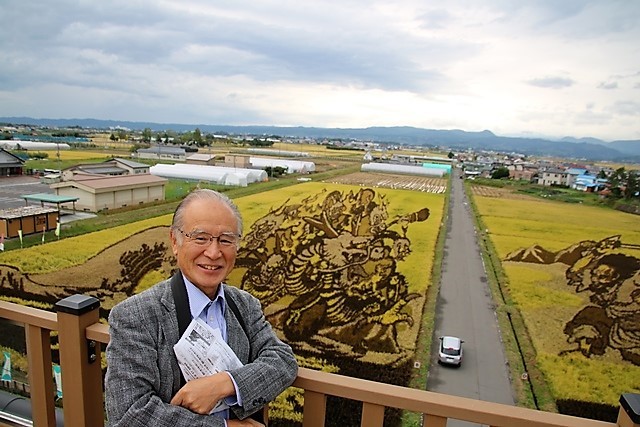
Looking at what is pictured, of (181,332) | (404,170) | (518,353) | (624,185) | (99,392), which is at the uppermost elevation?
(181,332)

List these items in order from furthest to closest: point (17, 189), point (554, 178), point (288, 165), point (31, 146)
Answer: point (31, 146), point (288, 165), point (554, 178), point (17, 189)

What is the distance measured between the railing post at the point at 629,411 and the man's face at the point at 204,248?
97cm

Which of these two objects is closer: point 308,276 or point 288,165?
point 308,276

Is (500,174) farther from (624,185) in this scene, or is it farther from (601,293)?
Result: (601,293)

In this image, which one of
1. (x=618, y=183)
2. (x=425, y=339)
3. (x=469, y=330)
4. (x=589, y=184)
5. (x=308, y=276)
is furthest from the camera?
(x=589, y=184)

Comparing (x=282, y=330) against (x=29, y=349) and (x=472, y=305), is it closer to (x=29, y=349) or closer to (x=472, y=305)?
(x=472, y=305)

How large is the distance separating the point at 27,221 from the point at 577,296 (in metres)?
14.5

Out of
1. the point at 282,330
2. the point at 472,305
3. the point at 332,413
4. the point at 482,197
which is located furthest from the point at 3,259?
the point at 482,197

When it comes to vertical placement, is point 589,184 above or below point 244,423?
below

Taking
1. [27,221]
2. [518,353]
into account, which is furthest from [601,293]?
[27,221]

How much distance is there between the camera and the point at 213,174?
23.2 m

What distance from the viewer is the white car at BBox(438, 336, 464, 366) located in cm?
647

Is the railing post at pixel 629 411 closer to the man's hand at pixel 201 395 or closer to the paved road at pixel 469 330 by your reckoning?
the man's hand at pixel 201 395

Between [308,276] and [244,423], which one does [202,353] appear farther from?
[308,276]
